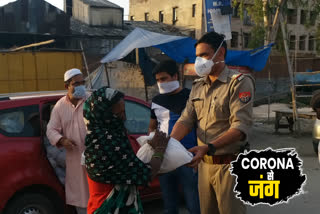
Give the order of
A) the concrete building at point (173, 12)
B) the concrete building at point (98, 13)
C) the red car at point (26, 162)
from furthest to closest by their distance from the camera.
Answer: the concrete building at point (173, 12), the concrete building at point (98, 13), the red car at point (26, 162)

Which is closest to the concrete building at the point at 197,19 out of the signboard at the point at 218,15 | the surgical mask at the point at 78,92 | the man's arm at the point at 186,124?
the signboard at the point at 218,15

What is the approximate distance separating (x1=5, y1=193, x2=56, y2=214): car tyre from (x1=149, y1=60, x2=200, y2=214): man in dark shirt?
49.4 inches

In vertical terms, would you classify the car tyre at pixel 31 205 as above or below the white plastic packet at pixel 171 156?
below

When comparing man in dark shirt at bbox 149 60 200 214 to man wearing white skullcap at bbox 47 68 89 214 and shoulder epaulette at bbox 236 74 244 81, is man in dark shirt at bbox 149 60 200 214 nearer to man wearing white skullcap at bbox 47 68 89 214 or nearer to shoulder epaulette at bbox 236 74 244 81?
man wearing white skullcap at bbox 47 68 89 214

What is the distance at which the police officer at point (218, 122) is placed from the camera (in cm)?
250

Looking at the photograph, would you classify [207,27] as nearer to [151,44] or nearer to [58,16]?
[151,44]

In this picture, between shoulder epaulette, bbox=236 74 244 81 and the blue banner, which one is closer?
shoulder epaulette, bbox=236 74 244 81

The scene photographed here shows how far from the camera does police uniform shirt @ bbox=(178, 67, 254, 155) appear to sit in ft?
8.23

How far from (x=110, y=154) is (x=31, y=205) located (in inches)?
76.0

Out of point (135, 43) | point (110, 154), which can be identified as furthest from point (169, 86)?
point (135, 43)

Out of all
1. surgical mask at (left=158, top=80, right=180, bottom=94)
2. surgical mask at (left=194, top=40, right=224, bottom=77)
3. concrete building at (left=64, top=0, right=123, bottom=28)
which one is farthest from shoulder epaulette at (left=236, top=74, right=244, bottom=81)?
concrete building at (left=64, top=0, right=123, bottom=28)

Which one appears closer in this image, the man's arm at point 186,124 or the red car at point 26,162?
the man's arm at point 186,124

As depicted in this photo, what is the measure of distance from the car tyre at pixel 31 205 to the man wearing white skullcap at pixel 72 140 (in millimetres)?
266

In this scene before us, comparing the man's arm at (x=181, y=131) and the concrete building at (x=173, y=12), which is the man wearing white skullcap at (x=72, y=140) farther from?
the concrete building at (x=173, y=12)
